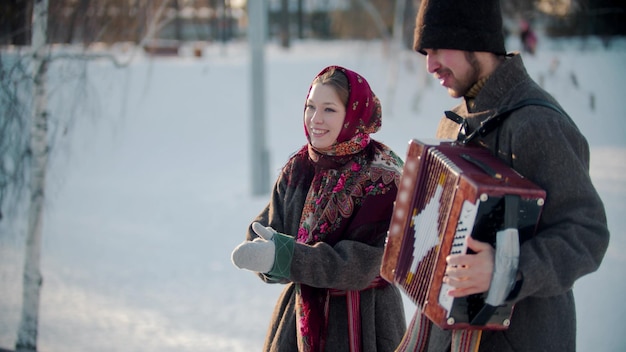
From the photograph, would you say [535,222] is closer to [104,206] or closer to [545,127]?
[545,127]

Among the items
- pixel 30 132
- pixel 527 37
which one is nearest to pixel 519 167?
pixel 30 132

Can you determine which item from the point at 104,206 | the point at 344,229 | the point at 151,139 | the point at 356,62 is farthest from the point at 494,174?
the point at 356,62

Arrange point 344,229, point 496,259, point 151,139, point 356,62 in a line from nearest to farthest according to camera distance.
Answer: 1. point 496,259
2. point 344,229
3. point 151,139
4. point 356,62

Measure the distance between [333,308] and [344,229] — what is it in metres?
0.30

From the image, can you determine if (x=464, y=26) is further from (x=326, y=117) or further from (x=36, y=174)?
(x=36, y=174)

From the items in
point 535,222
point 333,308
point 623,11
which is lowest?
point 333,308

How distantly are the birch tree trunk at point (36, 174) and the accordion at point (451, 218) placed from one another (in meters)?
2.90

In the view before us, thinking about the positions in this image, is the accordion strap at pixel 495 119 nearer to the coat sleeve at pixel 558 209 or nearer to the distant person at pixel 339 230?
the coat sleeve at pixel 558 209

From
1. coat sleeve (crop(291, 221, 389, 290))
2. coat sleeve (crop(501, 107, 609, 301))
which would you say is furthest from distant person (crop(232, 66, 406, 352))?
coat sleeve (crop(501, 107, 609, 301))

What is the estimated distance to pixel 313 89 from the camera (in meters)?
2.52

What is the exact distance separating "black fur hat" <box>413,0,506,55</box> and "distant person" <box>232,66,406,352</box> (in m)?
0.48

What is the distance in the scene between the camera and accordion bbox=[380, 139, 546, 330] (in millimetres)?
1725

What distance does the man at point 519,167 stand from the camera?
5.71ft

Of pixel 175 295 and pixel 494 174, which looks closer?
pixel 494 174
